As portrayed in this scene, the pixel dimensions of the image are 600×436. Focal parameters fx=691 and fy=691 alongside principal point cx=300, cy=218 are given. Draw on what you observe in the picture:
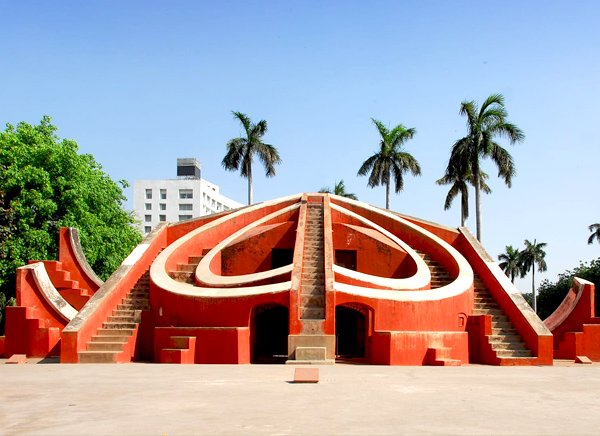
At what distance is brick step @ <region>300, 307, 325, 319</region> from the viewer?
12.9m

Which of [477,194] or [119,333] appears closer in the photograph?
[119,333]

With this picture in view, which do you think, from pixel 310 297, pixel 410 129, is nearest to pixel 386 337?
pixel 310 297

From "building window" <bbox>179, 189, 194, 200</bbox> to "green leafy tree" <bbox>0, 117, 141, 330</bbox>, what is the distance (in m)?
54.2

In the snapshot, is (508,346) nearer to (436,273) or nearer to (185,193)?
(436,273)

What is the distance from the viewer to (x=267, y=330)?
16562 millimetres

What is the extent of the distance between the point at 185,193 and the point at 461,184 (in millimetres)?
56993

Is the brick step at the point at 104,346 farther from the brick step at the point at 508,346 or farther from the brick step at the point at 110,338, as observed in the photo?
the brick step at the point at 508,346

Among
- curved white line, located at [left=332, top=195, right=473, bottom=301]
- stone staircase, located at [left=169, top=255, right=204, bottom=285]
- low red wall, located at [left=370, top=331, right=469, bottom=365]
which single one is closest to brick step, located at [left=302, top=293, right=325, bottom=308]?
curved white line, located at [left=332, top=195, right=473, bottom=301]

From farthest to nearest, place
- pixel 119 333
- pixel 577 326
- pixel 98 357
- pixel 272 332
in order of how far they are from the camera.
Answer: pixel 577 326 → pixel 272 332 → pixel 119 333 → pixel 98 357

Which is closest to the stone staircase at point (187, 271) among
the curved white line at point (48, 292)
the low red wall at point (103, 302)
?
the low red wall at point (103, 302)

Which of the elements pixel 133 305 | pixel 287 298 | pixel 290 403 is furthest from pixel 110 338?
pixel 290 403

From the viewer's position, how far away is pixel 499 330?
1441 cm

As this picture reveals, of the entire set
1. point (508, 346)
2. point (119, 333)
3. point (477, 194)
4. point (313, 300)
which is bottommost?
point (508, 346)

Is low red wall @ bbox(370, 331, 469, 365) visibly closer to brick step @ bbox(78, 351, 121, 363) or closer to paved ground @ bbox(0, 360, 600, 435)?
paved ground @ bbox(0, 360, 600, 435)
